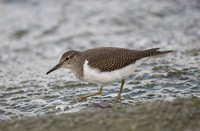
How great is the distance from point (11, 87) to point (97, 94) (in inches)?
92.1

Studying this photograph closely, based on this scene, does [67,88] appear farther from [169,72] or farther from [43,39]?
[43,39]

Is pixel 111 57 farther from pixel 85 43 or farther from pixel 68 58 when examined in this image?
pixel 85 43

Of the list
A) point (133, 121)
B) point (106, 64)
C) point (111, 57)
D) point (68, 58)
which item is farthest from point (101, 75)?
point (133, 121)

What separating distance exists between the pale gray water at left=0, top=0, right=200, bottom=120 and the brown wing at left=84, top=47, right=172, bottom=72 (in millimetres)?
870

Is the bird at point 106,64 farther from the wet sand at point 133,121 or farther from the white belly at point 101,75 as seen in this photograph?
the wet sand at point 133,121

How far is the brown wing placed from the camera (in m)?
6.00

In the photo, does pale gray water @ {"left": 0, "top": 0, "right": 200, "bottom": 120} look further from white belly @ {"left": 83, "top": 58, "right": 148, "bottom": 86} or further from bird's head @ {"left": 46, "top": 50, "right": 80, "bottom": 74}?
bird's head @ {"left": 46, "top": 50, "right": 80, "bottom": 74}

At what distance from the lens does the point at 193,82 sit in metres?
6.70

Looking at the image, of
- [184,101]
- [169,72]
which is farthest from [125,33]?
[184,101]

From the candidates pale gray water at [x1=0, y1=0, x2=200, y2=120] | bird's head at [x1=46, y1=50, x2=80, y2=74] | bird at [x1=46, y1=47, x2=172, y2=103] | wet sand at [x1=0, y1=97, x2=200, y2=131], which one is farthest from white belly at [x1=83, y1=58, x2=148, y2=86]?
wet sand at [x1=0, y1=97, x2=200, y2=131]

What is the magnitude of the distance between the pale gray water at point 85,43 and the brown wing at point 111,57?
87cm

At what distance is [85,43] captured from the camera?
10672 mm

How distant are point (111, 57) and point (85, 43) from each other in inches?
184

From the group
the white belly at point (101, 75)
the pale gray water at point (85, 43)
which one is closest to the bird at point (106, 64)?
the white belly at point (101, 75)
